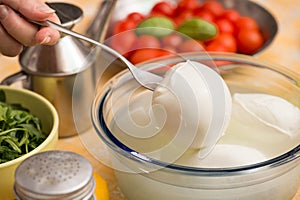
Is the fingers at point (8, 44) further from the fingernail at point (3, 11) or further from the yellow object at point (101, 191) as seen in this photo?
the yellow object at point (101, 191)

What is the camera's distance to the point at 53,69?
1086 mm

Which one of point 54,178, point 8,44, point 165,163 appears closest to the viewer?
point 54,178

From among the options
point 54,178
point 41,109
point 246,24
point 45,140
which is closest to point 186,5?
point 246,24

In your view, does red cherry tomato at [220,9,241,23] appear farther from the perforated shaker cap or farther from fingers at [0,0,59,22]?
the perforated shaker cap

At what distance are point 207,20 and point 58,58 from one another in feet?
1.57

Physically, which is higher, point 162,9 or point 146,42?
point 146,42

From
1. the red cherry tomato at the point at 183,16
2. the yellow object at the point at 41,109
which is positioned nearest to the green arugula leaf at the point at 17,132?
the yellow object at the point at 41,109

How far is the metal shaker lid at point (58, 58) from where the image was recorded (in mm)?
1085

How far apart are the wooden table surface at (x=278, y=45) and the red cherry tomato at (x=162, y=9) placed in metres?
0.17

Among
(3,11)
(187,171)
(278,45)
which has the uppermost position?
(3,11)

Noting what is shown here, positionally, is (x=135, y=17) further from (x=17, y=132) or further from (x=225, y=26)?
(x=17, y=132)

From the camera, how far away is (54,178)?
0.69 meters

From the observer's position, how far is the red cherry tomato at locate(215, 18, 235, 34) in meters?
1.42

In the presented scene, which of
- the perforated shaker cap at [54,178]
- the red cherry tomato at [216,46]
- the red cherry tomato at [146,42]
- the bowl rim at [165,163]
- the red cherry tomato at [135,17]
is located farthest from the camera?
the red cherry tomato at [135,17]
